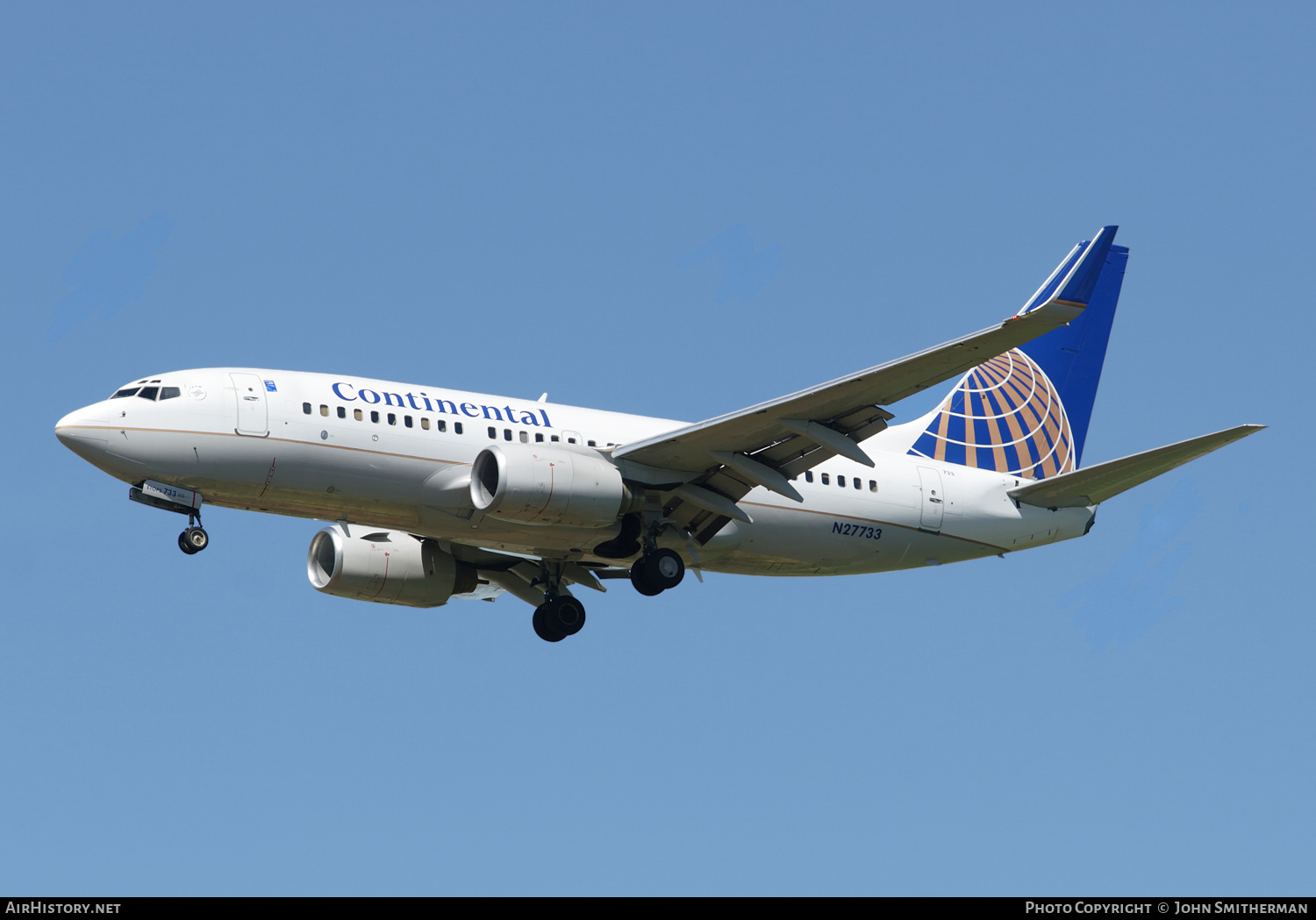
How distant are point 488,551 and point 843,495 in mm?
8534

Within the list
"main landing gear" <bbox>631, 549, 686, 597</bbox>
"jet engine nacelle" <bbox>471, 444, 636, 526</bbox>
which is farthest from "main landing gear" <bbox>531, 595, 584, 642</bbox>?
"jet engine nacelle" <bbox>471, 444, 636, 526</bbox>

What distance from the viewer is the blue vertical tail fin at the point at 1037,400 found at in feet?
126

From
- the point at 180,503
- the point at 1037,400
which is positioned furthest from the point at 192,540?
the point at 1037,400

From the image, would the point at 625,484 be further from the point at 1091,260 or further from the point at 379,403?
the point at 1091,260

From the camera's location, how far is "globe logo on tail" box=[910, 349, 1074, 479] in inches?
1512

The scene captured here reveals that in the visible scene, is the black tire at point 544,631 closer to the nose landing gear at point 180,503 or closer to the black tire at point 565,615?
the black tire at point 565,615

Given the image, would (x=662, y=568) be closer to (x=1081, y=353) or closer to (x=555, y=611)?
(x=555, y=611)

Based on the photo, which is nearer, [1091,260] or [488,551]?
[1091,260]

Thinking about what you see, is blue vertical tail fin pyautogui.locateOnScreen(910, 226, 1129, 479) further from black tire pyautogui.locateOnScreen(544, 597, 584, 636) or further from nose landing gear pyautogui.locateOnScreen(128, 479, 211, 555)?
nose landing gear pyautogui.locateOnScreen(128, 479, 211, 555)

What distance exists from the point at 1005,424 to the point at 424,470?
16.0 metres

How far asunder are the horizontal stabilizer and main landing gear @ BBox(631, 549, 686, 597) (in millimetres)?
8801

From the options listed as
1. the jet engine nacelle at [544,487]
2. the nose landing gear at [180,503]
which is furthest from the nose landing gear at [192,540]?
the jet engine nacelle at [544,487]
